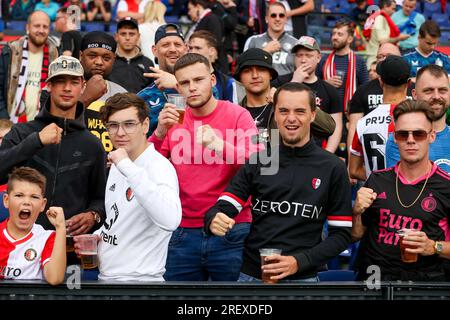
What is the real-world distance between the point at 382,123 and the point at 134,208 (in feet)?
8.68

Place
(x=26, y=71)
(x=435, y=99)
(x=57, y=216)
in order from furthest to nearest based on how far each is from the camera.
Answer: (x=26, y=71) → (x=435, y=99) → (x=57, y=216)

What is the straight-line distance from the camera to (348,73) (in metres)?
11.0

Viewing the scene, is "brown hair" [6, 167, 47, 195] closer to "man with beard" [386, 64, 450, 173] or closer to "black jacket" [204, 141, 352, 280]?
"black jacket" [204, 141, 352, 280]

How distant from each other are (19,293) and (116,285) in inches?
19.5

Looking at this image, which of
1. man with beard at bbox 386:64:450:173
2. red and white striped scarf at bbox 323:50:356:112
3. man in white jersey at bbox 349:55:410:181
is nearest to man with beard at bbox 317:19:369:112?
red and white striped scarf at bbox 323:50:356:112

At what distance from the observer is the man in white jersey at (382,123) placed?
293 inches

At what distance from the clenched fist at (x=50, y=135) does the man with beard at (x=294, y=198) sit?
1.08 m

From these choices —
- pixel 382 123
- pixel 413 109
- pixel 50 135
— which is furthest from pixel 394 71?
pixel 50 135

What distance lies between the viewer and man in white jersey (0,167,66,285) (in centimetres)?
554

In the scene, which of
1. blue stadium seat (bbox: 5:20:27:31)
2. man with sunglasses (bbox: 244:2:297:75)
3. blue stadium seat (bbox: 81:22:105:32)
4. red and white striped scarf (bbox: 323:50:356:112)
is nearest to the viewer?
red and white striped scarf (bbox: 323:50:356:112)

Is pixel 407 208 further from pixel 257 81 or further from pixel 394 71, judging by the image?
pixel 257 81

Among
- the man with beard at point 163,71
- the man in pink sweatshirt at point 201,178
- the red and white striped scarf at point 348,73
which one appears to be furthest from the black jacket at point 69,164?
the red and white striped scarf at point 348,73

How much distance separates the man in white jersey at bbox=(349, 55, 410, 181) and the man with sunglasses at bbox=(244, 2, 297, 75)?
360 cm
